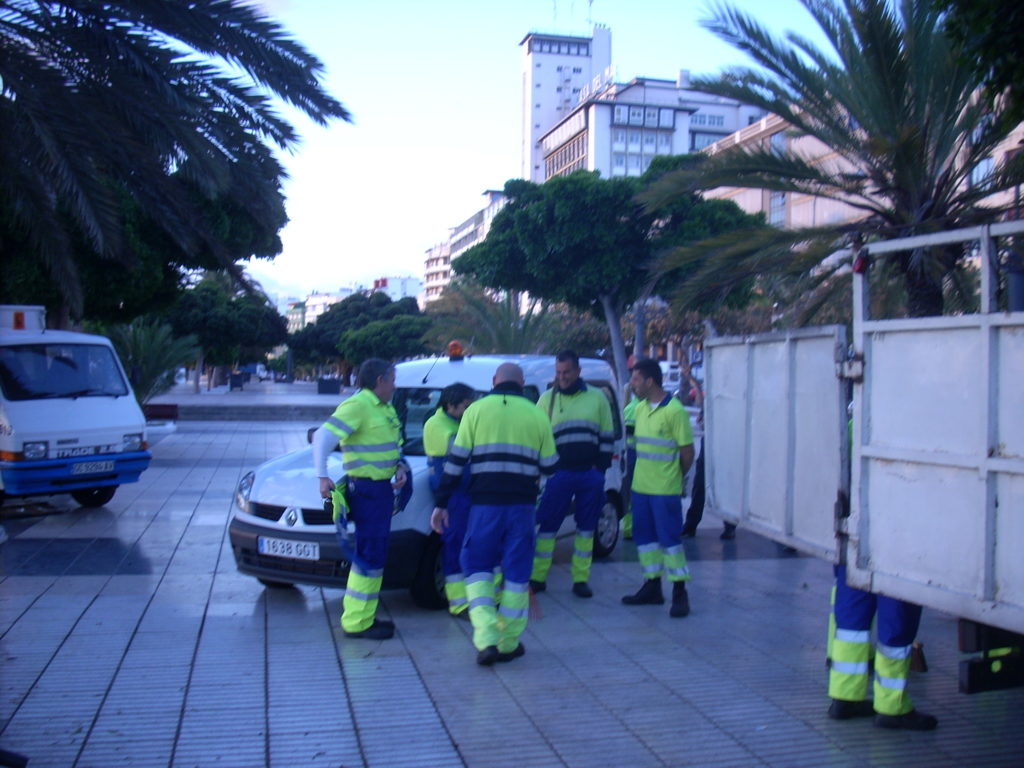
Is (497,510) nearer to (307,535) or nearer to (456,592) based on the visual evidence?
(456,592)

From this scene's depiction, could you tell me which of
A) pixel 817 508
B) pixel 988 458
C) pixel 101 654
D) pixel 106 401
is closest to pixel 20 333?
pixel 106 401

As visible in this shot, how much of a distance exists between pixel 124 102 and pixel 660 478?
17.5 feet

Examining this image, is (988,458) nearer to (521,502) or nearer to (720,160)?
(521,502)

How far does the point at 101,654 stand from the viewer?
20.6 feet

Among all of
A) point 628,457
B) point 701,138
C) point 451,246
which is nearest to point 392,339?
point 628,457

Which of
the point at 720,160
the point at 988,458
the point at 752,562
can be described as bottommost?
the point at 752,562

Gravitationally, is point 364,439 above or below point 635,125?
below

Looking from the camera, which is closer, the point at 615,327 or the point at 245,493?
the point at 245,493

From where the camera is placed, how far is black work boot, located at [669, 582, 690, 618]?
292 inches

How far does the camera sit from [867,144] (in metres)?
8.83

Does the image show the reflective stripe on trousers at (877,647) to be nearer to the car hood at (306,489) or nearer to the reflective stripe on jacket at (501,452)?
the reflective stripe on jacket at (501,452)

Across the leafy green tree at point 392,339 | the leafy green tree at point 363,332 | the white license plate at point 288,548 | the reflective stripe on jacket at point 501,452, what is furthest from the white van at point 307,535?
the leafy green tree at point 392,339

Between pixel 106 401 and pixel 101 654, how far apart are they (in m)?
6.58

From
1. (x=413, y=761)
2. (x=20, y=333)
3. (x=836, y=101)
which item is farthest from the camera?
(x=20, y=333)
